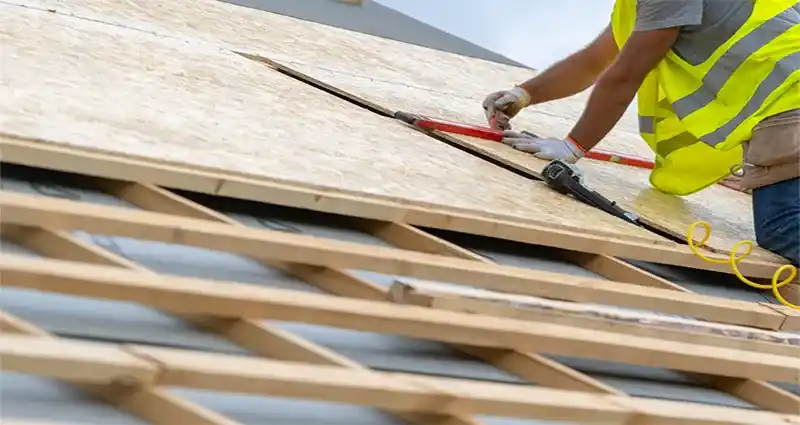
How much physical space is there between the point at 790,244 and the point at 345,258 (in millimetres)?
1373

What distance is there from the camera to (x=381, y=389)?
1.46m

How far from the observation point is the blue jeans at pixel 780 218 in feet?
8.74

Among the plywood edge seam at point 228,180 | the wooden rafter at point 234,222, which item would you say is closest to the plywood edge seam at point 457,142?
the plywood edge seam at point 228,180

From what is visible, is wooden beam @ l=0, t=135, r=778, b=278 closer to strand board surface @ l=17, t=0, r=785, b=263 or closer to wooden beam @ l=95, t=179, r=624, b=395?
wooden beam @ l=95, t=179, r=624, b=395

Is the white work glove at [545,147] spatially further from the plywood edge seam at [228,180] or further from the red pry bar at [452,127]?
the plywood edge seam at [228,180]

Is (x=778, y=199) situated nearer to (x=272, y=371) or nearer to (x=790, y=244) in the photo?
(x=790, y=244)

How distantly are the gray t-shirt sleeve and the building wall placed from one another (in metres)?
2.94

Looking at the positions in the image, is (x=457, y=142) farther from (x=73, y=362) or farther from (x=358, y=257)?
(x=73, y=362)

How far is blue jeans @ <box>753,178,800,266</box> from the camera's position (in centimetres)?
266

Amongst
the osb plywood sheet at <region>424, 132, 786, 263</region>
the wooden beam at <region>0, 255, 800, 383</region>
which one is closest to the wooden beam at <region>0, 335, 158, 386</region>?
the wooden beam at <region>0, 255, 800, 383</region>

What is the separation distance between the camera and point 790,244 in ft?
8.73

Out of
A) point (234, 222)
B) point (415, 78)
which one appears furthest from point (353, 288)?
point (415, 78)

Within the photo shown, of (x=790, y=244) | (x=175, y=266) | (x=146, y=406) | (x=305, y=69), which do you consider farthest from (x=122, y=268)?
(x=305, y=69)

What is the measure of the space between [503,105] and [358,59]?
1.12 m
